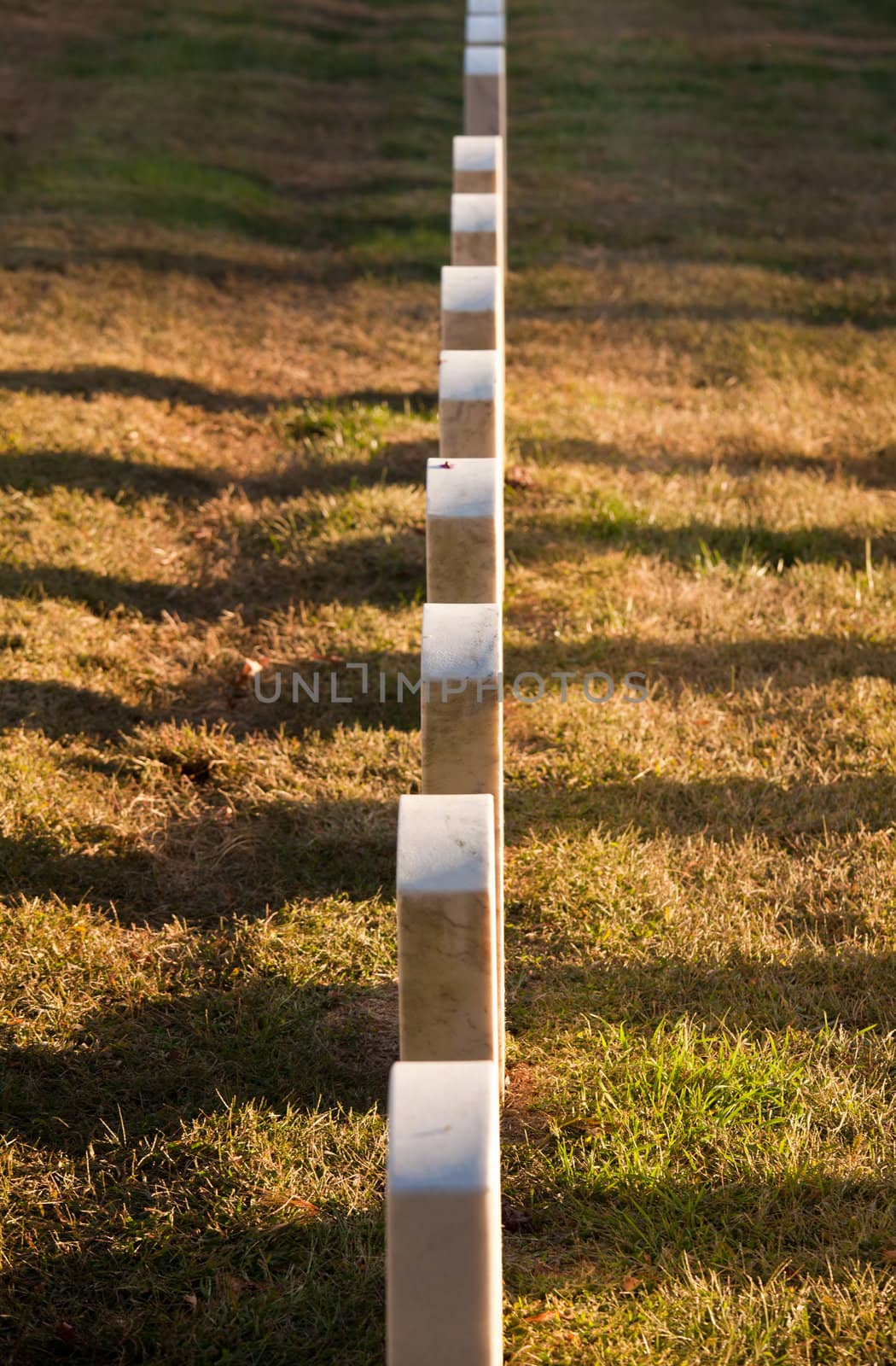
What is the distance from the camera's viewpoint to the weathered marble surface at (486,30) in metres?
6.20

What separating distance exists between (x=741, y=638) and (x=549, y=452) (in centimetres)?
146

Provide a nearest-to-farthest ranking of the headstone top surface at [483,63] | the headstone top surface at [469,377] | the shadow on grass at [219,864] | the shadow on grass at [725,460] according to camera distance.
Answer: the headstone top surface at [469,377] < the shadow on grass at [219,864] < the shadow on grass at [725,460] < the headstone top surface at [483,63]

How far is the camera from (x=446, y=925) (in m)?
1.59

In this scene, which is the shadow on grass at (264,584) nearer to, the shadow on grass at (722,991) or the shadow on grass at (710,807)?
the shadow on grass at (710,807)

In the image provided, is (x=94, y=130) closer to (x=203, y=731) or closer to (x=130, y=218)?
(x=130, y=218)

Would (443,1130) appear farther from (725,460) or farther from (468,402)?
(725,460)

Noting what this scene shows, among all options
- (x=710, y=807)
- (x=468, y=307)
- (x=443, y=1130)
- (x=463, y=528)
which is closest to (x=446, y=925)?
(x=443, y=1130)

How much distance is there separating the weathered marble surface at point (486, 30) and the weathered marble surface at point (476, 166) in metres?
2.15

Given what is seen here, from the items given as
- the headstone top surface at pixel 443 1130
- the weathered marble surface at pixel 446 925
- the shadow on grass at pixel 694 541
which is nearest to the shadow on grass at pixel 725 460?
the shadow on grass at pixel 694 541

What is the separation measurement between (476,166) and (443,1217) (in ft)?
12.1

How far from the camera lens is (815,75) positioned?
11562mm

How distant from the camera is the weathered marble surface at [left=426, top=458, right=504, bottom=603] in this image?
2350 mm

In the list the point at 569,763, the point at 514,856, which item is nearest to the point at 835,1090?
the point at 514,856

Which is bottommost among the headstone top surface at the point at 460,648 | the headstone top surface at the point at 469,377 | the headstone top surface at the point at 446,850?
Answer: the headstone top surface at the point at 446,850
